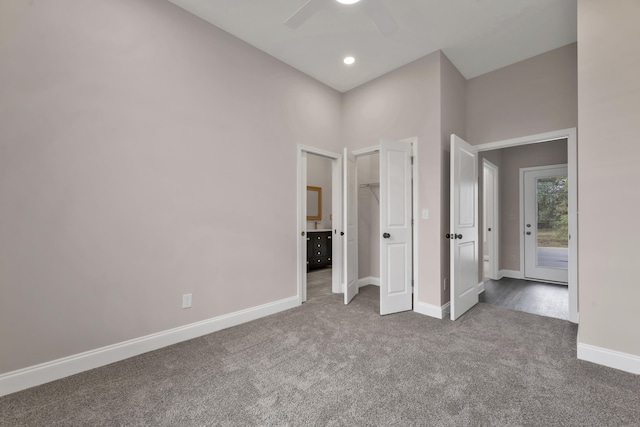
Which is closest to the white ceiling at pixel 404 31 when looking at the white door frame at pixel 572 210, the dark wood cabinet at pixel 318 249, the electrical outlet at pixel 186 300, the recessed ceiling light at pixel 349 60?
the recessed ceiling light at pixel 349 60

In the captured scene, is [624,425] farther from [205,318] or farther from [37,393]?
[37,393]

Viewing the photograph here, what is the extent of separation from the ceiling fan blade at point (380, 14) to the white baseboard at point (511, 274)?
4733 millimetres

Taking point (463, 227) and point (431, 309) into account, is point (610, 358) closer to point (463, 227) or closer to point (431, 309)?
point (431, 309)

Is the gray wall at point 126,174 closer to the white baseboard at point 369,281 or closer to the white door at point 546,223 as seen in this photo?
the white baseboard at point 369,281

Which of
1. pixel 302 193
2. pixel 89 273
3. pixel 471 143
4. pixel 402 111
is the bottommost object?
pixel 89 273

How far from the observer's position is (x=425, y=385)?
1.84 meters

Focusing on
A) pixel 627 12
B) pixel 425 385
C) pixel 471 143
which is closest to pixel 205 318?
pixel 425 385

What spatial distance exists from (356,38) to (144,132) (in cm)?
235

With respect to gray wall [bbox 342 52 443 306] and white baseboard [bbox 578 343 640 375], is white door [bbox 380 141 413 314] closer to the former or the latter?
gray wall [bbox 342 52 443 306]

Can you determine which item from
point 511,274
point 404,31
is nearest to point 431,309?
point 511,274

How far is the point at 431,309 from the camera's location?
3.17 metres

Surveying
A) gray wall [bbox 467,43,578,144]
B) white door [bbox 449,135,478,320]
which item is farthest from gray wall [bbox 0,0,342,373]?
gray wall [bbox 467,43,578,144]

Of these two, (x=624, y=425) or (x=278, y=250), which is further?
(x=278, y=250)

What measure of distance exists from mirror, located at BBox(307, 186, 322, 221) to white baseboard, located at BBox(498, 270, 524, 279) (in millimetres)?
3828
